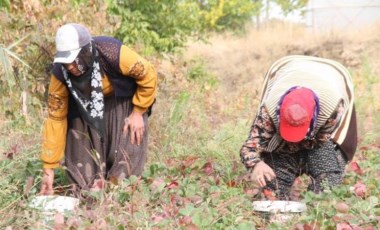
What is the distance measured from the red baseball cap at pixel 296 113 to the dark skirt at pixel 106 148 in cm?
93

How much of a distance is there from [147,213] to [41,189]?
765 millimetres

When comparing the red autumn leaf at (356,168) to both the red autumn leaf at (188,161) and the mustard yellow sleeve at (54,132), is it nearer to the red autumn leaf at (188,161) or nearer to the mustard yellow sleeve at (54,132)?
the red autumn leaf at (188,161)

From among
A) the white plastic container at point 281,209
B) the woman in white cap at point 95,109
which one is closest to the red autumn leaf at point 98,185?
the woman in white cap at point 95,109

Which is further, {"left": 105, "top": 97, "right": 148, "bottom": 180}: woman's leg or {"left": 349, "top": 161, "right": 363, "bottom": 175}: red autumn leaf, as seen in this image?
{"left": 349, "top": 161, "right": 363, "bottom": 175}: red autumn leaf

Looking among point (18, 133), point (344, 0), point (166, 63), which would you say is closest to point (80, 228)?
point (18, 133)

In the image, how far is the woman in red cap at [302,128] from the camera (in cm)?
342

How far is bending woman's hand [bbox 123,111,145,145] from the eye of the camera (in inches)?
152

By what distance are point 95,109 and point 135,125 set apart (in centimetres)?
27

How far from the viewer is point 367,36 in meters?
Result: 14.1

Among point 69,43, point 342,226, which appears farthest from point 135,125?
point 342,226

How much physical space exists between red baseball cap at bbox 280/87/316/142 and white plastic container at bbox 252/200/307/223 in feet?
1.10

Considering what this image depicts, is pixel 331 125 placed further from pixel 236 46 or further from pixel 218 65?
pixel 236 46

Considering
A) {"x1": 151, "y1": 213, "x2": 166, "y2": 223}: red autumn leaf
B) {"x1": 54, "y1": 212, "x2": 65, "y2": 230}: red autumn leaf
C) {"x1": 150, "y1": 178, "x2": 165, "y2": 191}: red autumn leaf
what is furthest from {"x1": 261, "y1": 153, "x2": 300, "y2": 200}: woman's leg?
{"x1": 54, "y1": 212, "x2": 65, "y2": 230}: red autumn leaf

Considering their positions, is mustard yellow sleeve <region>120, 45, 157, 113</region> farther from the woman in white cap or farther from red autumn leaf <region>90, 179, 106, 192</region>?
red autumn leaf <region>90, 179, 106, 192</region>
